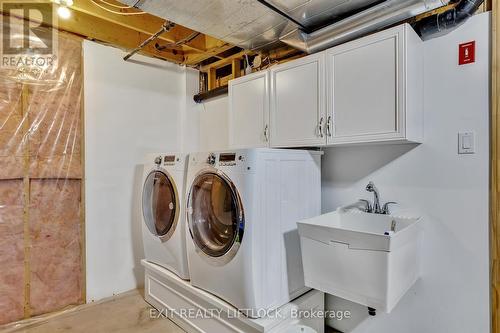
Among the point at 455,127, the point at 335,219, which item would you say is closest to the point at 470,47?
the point at 455,127

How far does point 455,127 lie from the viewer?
165cm

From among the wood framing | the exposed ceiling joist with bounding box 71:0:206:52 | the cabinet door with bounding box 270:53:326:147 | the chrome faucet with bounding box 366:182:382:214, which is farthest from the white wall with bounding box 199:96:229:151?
the wood framing

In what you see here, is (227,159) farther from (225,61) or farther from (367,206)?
(225,61)

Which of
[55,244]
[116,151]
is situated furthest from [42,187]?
[116,151]

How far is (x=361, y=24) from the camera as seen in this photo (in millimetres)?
1724

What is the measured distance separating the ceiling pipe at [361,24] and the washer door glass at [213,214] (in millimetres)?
1153

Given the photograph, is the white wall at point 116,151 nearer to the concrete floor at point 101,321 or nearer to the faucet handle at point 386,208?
the concrete floor at point 101,321

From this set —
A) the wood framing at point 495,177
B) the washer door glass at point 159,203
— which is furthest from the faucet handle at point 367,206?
the washer door glass at point 159,203

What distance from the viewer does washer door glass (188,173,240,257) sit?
5.94 ft

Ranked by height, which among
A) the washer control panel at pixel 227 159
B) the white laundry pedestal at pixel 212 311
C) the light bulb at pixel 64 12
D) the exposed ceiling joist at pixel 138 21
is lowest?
the white laundry pedestal at pixel 212 311

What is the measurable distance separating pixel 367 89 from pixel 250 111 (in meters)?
0.96

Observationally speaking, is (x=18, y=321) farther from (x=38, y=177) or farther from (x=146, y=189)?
(x=146, y=189)

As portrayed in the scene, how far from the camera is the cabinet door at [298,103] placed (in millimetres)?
1882

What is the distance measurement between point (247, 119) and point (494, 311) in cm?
198
